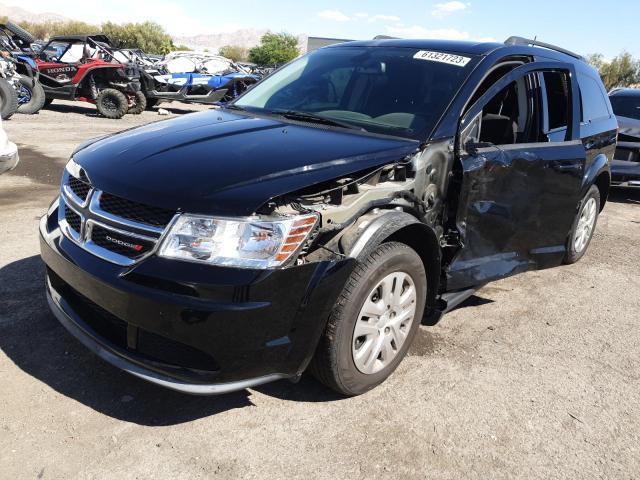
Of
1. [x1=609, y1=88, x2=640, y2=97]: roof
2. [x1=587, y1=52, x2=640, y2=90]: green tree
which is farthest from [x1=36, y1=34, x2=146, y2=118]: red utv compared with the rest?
[x1=587, y1=52, x2=640, y2=90]: green tree

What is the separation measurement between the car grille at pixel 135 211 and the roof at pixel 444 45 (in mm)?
2317

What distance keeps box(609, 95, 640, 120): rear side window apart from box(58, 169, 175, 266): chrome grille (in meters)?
9.14

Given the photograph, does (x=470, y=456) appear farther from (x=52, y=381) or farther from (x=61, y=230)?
(x=61, y=230)

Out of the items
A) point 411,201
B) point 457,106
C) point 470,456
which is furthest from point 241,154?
point 470,456

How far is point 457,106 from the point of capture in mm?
3252

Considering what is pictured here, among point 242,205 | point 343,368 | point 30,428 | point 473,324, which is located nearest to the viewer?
point 242,205

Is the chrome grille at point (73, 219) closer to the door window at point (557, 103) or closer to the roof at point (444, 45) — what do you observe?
the roof at point (444, 45)

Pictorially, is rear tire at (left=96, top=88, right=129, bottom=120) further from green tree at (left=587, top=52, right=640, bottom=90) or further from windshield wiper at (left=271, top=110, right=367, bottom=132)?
green tree at (left=587, top=52, right=640, bottom=90)

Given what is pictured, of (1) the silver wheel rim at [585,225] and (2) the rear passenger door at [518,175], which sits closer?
(2) the rear passenger door at [518,175]

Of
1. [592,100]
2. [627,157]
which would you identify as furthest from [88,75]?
[592,100]

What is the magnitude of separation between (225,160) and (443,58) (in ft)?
5.83

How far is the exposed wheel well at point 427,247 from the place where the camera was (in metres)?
2.94

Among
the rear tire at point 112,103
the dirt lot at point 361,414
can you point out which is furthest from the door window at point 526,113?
the rear tire at point 112,103

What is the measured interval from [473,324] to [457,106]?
1.57 meters
